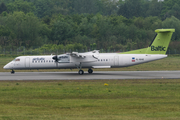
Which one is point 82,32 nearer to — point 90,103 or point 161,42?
point 161,42

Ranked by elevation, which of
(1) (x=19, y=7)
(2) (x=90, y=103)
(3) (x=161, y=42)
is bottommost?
(2) (x=90, y=103)

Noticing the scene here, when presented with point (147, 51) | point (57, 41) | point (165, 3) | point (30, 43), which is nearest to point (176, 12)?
point (165, 3)

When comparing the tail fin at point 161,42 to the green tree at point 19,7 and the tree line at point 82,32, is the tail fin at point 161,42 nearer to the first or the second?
the tree line at point 82,32

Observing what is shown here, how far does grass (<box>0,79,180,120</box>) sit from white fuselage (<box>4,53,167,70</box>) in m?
9.56

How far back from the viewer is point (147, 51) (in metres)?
30.2

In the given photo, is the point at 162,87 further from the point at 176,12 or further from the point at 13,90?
the point at 176,12

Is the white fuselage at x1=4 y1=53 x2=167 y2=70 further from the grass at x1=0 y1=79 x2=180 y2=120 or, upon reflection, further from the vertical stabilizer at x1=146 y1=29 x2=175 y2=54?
the grass at x1=0 y1=79 x2=180 y2=120

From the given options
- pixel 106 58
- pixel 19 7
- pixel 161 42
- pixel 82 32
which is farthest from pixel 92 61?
pixel 19 7

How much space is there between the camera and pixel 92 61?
30.5 metres

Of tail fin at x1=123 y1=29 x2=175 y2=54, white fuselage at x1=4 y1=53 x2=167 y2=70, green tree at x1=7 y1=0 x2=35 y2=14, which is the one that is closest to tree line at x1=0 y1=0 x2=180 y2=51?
green tree at x1=7 y1=0 x2=35 y2=14

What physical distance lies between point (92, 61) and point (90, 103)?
1582 centimetres

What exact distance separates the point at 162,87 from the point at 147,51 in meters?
10.1

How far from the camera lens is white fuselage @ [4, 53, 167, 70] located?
29859 mm

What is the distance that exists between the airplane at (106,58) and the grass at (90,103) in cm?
969
